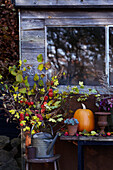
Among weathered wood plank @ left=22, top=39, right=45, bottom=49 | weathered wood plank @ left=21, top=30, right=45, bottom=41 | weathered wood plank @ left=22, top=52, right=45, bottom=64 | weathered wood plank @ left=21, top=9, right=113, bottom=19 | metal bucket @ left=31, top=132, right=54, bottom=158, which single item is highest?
weathered wood plank @ left=21, top=9, right=113, bottom=19

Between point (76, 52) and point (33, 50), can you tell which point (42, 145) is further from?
point (76, 52)

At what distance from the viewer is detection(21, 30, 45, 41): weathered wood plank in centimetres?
421

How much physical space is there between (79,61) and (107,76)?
0.57m

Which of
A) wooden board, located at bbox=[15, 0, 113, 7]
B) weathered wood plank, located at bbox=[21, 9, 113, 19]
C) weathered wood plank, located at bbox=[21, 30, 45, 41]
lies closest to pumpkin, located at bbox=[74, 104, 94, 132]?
weathered wood plank, located at bbox=[21, 30, 45, 41]

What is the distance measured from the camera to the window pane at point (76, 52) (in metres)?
4.30

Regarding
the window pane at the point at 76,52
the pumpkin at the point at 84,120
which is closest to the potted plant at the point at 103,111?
the pumpkin at the point at 84,120

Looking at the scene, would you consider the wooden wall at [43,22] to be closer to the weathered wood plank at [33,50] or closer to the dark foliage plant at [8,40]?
the weathered wood plank at [33,50]

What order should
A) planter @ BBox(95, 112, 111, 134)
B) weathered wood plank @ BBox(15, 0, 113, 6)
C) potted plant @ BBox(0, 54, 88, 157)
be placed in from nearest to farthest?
planter @ BBox(95, 112, 111, 134), potted plant @ BBox(0, 54, 88, 157), weathered wood plank @ BBox(15, 0, 113, 6)

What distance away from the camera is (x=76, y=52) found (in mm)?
4383

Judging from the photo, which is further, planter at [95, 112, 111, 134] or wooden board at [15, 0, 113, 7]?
wooden board at [15, 0, 113, 7]

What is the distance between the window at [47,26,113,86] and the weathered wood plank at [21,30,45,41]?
5.1 inches

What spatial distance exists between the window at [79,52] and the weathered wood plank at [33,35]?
13cm

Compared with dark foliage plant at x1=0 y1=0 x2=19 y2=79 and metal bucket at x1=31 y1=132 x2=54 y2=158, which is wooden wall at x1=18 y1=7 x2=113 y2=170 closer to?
dark foliage plant at x1=0 y1=0 x2=19 y2=79

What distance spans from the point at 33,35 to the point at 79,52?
844 mm
